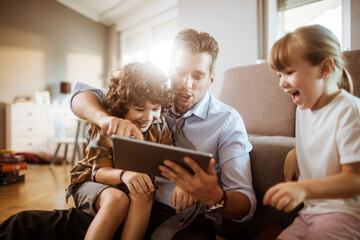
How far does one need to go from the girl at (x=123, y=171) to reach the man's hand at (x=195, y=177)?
12cm

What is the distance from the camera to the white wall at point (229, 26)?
261cm

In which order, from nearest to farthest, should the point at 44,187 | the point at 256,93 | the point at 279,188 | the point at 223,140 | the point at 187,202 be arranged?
the point at 279,188 < the point at 187,202 < the point at 223,140 < the point at 256,93 < the point at 44,187

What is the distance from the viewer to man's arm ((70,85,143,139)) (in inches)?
28.9

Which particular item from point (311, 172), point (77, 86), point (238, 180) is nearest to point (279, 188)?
point (311, 172)

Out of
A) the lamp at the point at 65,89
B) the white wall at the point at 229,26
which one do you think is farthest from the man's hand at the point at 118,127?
the lamp at the point at 65,89

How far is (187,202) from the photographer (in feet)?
2.60

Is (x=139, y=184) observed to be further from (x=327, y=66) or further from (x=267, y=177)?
(x=327, y=66)

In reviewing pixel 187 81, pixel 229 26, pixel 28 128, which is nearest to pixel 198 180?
pixel 187 81

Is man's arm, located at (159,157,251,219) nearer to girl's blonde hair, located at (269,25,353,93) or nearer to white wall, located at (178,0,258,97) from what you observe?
girl's blonde hair, located at (269,25,353,93)

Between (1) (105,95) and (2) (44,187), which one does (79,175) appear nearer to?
(1) (105,95)

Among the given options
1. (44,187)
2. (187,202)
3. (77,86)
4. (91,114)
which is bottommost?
(44,187)

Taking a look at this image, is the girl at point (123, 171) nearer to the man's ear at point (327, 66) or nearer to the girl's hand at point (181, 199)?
the girl's hand at point (181, 199)

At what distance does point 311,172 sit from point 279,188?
25 centimetres

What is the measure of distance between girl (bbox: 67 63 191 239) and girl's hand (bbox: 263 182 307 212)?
0.35 metres
